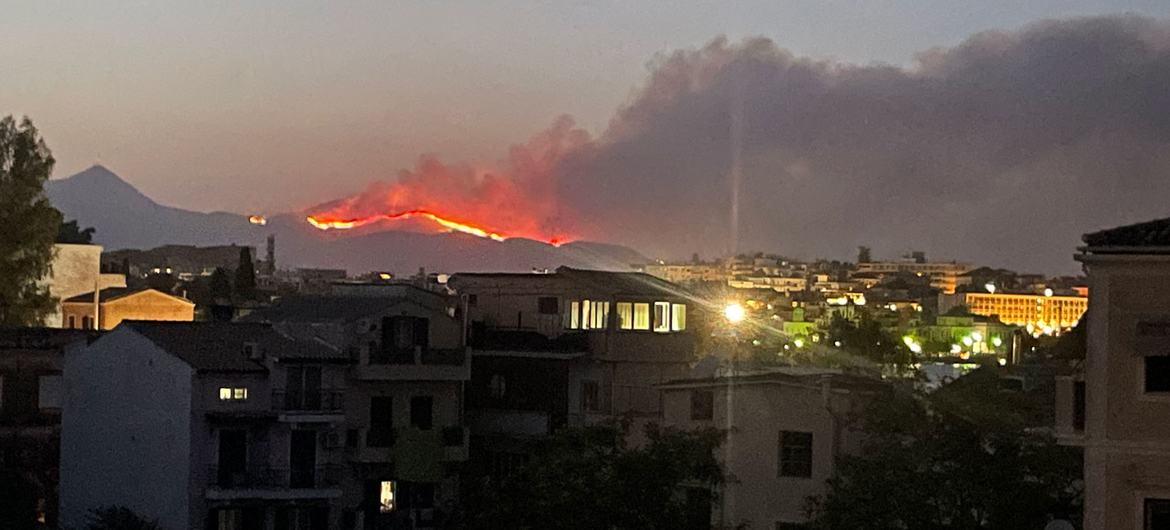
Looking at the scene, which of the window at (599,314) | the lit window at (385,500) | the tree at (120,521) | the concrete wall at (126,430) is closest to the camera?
the tree at (120,521)

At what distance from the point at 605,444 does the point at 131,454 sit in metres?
12.2

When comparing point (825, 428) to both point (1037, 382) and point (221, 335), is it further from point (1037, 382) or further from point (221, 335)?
point (221, 335)

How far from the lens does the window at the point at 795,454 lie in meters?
38.8

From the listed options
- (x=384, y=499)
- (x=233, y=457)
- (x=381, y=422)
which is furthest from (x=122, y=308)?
(x=233, y=457)

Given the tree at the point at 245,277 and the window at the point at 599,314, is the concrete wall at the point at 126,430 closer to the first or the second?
the window at the point at 599,314

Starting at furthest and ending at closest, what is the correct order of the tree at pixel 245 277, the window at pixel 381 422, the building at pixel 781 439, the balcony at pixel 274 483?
the tree at pixel 245 277 → the window at pixel 381 422 → the balcony at pixel 274 483 → the building at pixel 781 439

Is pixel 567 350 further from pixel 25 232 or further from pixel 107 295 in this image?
pixel 107 295

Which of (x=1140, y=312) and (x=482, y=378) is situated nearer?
(x=1140, y=312)

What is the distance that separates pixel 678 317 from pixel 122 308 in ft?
115

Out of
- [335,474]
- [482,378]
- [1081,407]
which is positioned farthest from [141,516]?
[1081,407]

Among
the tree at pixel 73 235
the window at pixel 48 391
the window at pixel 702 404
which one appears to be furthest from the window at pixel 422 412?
the tree at pixel 73 235

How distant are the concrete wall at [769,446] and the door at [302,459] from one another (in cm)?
1045

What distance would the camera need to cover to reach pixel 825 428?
127ft

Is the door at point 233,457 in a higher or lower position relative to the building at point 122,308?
lower
